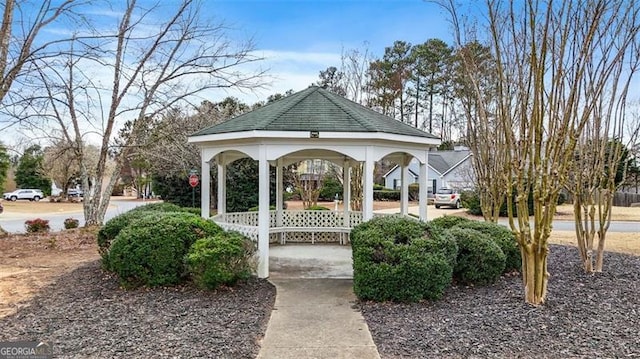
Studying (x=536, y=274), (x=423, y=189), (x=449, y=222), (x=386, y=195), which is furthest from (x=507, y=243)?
(x=386, y=195)

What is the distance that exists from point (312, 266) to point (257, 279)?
149cm

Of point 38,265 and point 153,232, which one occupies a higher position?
point 153,232

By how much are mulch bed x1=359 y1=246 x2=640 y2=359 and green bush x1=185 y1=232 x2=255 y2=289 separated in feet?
6.45

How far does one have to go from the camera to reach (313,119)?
26.8 ft

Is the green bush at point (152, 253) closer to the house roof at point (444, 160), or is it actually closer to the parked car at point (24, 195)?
the house roof at point (444, 160)

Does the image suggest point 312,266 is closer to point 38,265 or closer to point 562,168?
point 562,168

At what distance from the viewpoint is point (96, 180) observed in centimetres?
1412

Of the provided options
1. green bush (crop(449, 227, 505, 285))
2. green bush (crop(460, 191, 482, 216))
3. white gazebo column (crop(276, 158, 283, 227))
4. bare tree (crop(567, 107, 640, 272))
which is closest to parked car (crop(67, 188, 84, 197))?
green bush (crop(460, 191, 482, 216))

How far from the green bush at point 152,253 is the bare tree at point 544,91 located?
475 cm

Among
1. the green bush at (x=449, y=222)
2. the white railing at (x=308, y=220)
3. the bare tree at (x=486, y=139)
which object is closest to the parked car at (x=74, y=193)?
the white railing at (x=308, y=220)

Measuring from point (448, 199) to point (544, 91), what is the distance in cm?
2478

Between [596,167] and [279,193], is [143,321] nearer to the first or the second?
[279,193]

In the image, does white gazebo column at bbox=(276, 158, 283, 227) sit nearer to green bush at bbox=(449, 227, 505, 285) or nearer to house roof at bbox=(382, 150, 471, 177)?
green bush at bbox=(449, 227, 505, 285)

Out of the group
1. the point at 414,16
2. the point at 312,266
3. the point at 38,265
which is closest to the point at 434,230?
the point at 312,266
